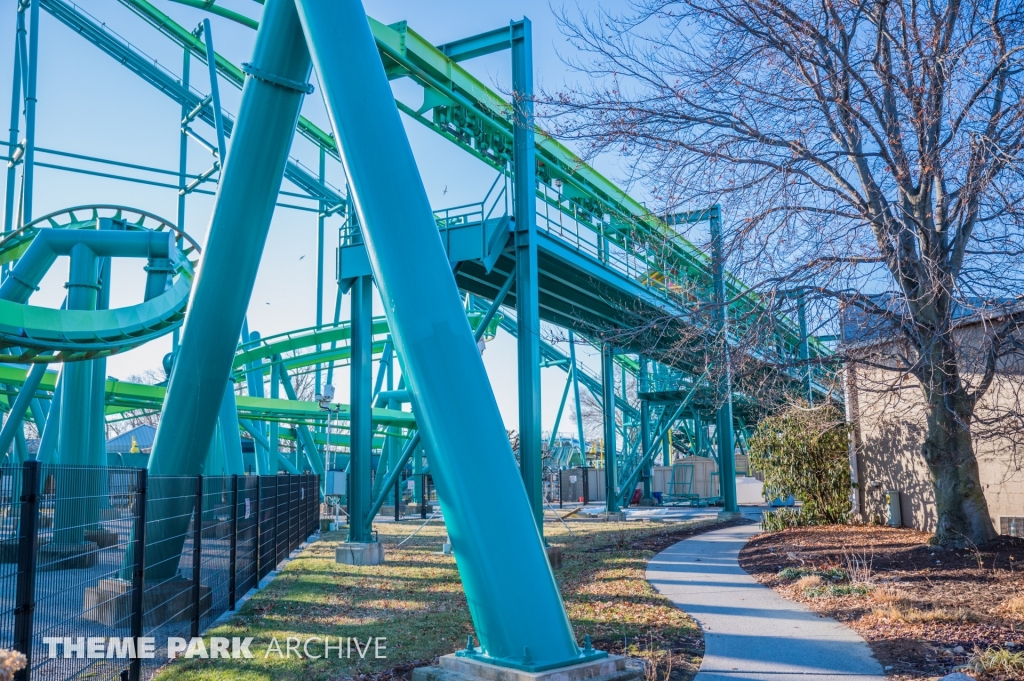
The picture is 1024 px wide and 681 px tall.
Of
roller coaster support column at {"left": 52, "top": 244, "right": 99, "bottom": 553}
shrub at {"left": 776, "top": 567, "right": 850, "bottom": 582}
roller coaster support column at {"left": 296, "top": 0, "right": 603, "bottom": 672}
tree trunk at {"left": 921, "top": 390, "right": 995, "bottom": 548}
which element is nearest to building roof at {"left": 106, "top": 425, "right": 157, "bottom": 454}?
roller coaster support column at {"left": 52, "top": 244, "right": 99, "bottom": 553}

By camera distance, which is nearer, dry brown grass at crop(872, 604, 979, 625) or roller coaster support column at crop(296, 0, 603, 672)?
roller coaster support column at crop(296, 0, 603, 672)

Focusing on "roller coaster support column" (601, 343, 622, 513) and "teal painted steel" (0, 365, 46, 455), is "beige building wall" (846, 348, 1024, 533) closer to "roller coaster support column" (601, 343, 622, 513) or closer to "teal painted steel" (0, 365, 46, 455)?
"roller coaster support column" (601, 343, 622, 513)

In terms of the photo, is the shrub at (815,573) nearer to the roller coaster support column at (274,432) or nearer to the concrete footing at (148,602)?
the concrete footing at (148,602)

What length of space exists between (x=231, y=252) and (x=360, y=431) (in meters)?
6.45

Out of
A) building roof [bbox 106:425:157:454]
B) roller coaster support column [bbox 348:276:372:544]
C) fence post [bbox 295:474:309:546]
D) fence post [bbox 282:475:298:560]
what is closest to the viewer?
roller coaster support column [bbox 348:276:372:544]

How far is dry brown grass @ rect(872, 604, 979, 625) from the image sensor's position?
293 inches

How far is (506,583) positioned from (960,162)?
724cm

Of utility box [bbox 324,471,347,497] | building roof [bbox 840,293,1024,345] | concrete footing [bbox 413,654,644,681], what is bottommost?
concrete footing [bbox 413,654,644,681]

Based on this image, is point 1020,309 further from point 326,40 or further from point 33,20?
point 33,20

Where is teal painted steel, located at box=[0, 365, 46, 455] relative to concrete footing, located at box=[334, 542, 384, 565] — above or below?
above

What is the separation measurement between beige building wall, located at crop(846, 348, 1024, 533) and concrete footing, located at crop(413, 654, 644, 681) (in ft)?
19.1

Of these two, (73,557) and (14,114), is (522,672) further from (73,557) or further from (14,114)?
(14,114)

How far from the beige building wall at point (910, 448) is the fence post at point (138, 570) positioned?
7.83m

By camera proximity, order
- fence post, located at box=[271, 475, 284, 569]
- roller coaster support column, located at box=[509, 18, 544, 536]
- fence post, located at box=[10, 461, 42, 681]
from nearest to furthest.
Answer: fence post, located at box=[10, 461, 42, 681], roller coaster support column, located at box=[509, 18, 544, 536], fence post, located at box=[271, 475, 284, 569]
